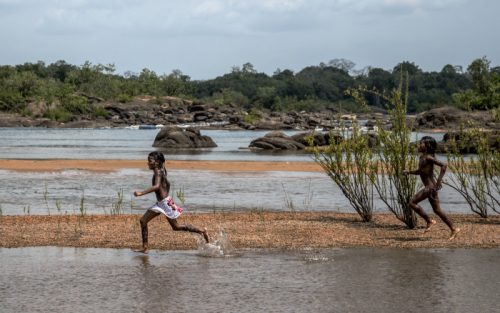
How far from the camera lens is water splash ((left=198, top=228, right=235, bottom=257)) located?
1101 centimetres

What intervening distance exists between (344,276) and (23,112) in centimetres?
10485

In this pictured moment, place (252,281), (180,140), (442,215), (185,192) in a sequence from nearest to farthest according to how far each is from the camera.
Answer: (252,281), (442,215), (185,192), (180,140)

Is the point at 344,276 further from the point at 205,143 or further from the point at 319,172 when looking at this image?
the point at 205,143

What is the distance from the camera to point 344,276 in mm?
9508

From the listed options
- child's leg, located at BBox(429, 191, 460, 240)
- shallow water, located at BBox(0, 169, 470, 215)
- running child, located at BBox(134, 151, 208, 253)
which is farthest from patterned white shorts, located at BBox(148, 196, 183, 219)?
shallow water, located at BBox(0, 169, 470, 215)

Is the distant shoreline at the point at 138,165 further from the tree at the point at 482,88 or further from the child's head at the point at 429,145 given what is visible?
the tree at the point at 482,88

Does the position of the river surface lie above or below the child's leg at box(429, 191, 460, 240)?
below

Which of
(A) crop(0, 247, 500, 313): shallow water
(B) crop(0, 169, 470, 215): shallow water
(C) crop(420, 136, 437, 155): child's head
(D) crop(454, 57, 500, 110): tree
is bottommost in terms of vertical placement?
(B) crop(0, 169, 470, 215): shallow water

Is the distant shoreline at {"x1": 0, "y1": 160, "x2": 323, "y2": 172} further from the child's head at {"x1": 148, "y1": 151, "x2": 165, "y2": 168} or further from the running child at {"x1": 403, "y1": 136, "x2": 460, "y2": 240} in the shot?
the child's head at {"x1": 148, "y1": 151, "x2": 165, "y2": 168}

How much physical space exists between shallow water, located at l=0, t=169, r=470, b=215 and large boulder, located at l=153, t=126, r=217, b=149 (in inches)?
751

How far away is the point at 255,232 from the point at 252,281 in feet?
12.2

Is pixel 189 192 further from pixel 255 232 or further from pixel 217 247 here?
pixel 217 247


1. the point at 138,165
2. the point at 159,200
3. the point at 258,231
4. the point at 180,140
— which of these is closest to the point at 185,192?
the point at 258,231

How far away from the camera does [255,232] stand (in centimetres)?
1292
